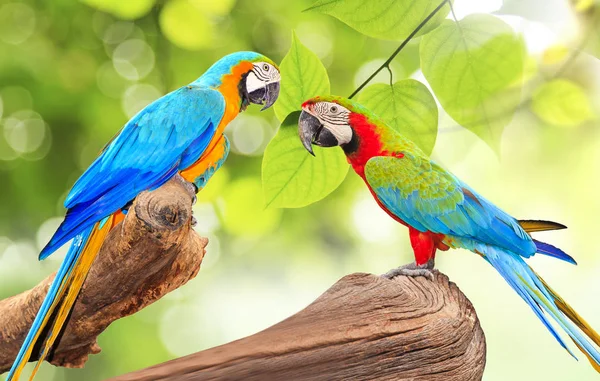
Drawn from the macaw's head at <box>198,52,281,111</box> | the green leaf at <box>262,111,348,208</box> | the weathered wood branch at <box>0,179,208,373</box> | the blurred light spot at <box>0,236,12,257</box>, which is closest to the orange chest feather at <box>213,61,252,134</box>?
the macaw's head at <box>198,52,281,111</box>

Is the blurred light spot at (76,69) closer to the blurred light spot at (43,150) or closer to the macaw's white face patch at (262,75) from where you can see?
the blurred light spot at (43,150)

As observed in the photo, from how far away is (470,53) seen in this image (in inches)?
47.1

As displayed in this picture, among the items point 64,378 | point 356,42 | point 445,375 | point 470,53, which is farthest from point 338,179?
point 64,378

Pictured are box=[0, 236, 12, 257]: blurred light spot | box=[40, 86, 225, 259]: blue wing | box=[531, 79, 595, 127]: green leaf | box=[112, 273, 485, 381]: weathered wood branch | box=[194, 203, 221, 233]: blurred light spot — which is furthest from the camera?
box=[0, 236, 12, 257]: blurred light spot

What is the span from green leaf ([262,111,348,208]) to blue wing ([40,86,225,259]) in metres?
0.14

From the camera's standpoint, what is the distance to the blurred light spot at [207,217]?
5.66 ft

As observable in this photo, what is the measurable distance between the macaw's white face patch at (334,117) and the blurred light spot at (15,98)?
1092 millimetres

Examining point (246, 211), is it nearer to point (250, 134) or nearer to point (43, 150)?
point (250, 134)

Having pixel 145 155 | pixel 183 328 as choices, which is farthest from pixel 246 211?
pixel 145 155

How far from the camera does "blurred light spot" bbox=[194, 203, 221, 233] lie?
1727 millimetres

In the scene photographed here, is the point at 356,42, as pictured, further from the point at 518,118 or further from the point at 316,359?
the point at 316,359

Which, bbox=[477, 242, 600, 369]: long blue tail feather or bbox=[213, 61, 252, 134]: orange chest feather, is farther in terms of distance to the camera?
bbox=[213, 61, 252, 134]: orange chest feather

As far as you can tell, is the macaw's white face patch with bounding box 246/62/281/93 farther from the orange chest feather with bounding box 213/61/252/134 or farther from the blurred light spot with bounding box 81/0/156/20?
the blurred light spot with bounding box 81/0/156/20

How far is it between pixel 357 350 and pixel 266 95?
22.6 inches
